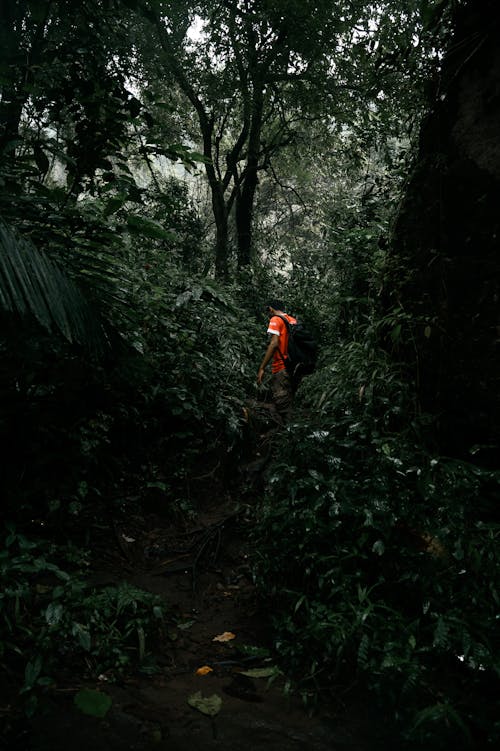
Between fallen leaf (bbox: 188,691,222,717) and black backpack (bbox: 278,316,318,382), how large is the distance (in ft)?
15.4

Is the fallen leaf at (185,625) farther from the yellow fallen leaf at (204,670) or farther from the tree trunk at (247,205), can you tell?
the tree trunk at (247,205)

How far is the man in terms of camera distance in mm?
6910

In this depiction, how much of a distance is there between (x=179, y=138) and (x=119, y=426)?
12.6 meters

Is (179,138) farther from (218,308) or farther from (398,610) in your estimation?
(398,610)

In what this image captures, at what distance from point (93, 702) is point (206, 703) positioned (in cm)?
54

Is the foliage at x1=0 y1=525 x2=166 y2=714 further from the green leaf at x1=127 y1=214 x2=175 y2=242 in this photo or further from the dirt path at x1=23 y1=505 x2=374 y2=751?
the green leaf at x1=127 y1=214 x2=175 y2=242

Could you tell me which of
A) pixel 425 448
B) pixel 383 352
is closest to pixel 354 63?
pixel 383 352

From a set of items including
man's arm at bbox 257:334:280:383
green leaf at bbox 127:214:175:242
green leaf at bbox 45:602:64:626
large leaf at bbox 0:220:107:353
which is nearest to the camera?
large leaf at bbox 0:220:107:353

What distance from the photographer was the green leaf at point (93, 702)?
226 cm

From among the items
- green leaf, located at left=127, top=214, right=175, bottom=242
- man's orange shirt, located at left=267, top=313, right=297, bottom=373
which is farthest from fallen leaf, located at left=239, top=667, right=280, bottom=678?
man's orange shirt, located at left=267, top=313, right=297, bottom=373

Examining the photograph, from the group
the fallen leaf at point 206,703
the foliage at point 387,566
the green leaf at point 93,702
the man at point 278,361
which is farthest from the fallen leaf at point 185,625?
the man at point 278,361

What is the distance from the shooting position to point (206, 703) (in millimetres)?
2520

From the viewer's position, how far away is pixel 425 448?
3.62m

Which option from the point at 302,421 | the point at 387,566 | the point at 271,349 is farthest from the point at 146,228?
the point at 271,349
